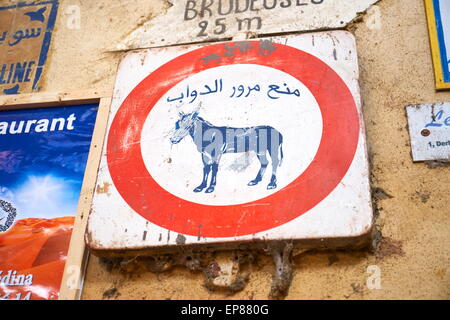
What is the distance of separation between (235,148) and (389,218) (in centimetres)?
43

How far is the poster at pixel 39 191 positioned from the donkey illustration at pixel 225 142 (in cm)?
36

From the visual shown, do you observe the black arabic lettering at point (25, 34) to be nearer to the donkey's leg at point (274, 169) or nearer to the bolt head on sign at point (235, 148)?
the bolt head on sign at point (235, 148)

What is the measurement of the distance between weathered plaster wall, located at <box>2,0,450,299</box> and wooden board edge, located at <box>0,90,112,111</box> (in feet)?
0.21

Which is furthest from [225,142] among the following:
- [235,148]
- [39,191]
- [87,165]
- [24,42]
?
[24,42]

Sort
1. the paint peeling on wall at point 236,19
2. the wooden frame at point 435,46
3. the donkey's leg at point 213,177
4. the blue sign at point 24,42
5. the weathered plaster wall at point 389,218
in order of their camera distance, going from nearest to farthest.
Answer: the weathered plaster wall at point 389,218, the donkey's leg at point 213,177, the wooden frame at point 435,46, the paint peeling on wall at point 236,19, the blue sign at point 24,42

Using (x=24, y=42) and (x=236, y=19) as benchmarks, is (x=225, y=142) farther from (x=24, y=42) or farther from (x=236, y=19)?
(x=24, y=42)

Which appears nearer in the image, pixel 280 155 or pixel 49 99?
pixel 280 155

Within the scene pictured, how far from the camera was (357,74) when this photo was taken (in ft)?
4.46

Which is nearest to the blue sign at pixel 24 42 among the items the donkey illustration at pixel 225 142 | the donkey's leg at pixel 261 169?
the donkey illustration at pixel 225 142

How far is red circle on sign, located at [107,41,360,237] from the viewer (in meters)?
1.20

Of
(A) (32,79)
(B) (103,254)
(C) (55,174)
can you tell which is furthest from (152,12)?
(B) (103,254)

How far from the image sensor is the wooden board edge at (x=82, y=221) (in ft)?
4.22

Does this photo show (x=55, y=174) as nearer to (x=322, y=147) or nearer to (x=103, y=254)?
(x=103, y=254)

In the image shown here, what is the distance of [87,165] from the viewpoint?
1.48 meters
